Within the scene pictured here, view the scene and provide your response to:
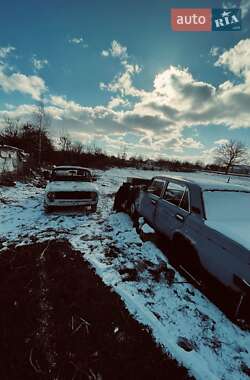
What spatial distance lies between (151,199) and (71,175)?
13.8 ft

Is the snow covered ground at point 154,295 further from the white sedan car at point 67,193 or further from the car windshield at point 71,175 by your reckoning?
the car windshield at point 71,175

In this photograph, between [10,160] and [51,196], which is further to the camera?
[10,160]

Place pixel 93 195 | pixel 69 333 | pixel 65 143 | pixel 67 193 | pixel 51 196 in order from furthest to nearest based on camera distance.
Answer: pixel 65 143, pixel 93 195, pixel 67 193, pixel 51 196, pixel 69 333

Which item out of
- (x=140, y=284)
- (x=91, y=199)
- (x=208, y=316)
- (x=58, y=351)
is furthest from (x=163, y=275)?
(x=91, y=199)

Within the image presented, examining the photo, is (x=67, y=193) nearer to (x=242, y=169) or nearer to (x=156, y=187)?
(x=156, y=187)

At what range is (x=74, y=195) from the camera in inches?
271

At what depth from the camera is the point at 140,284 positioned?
3.47m

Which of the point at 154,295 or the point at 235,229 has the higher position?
the point at 235,229

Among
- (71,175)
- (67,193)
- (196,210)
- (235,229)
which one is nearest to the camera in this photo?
(235,229)

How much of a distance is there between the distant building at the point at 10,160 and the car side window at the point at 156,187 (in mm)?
10527

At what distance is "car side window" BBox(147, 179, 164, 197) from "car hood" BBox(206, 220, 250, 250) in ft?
6.79

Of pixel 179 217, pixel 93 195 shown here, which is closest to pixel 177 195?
pixel 179 217

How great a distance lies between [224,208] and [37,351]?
3.33 meters

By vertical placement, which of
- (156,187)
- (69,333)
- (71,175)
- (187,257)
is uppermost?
(156,187)
